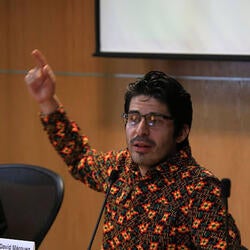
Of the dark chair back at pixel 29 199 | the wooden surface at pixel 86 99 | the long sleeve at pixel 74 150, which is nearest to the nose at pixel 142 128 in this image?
the long sleeve at pixel 74 150

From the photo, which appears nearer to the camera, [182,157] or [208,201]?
[208,201]

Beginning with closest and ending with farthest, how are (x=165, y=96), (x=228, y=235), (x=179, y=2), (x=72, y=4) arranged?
(x=228, y=235) < (x=165, y=96) < (x=179, y=2) < (x=72, y=4)

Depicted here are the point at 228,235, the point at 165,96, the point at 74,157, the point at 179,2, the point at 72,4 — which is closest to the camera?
the point at 228,235

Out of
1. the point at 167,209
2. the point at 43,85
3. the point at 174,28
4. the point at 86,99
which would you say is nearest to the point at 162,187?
the point at 167,209

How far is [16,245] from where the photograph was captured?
1.62m

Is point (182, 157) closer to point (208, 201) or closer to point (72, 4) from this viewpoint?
point (208, 201)

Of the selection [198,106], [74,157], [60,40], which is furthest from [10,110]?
[74,157]

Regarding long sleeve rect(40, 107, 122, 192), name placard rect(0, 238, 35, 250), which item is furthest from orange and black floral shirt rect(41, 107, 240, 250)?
name placard rect(0, 238, 35, 250)

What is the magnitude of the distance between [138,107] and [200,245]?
434 mm

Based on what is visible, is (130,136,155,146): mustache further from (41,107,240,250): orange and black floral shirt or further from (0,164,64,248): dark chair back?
(0,164,64,248): dark chair back

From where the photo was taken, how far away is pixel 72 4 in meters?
3.24

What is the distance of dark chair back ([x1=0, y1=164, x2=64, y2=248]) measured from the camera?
2252 millimetres

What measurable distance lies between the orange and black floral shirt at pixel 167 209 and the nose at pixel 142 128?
11cm

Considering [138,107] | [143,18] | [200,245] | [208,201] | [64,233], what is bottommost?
[64,233]
